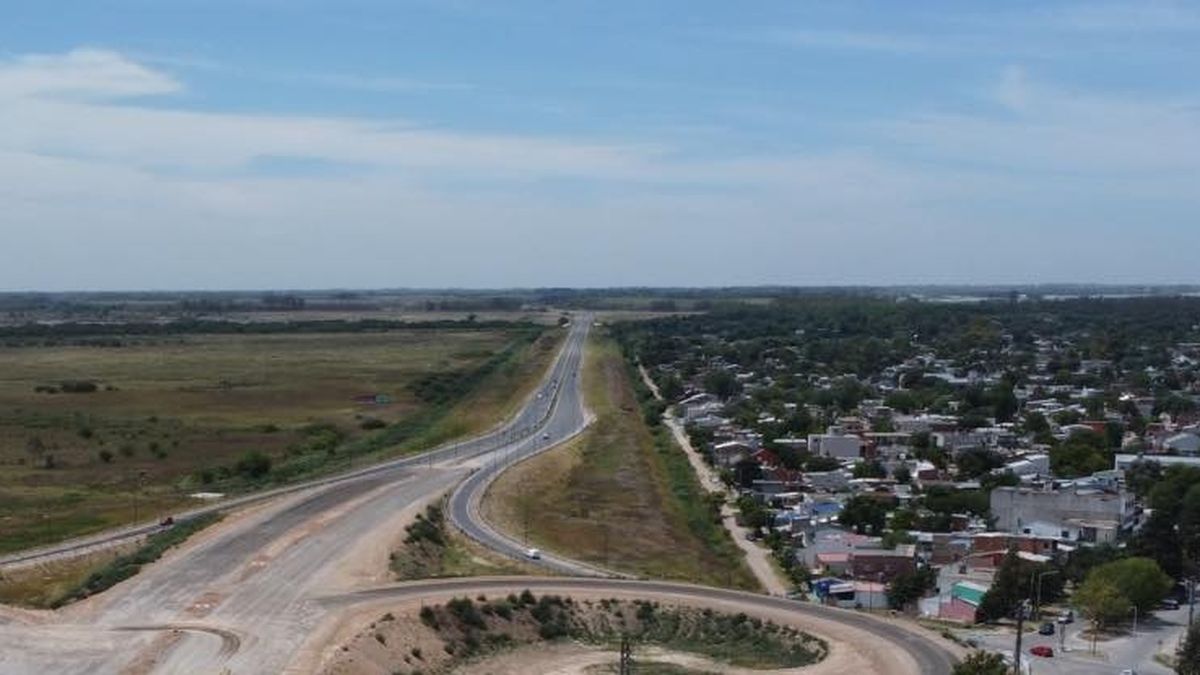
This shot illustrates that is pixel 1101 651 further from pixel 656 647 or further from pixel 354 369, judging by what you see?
Answer: pixel 354 369

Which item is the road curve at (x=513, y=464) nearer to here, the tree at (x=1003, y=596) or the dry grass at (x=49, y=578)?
the tree at (x=1003, y=596)

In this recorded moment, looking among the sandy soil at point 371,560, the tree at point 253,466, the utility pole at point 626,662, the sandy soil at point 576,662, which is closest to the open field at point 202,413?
→ the tree at point 253,466

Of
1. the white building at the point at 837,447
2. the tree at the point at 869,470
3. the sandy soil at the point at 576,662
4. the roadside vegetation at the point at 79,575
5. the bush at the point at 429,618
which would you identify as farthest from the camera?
the white building at the point at 837,447

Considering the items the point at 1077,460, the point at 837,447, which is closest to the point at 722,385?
the point at 837,447

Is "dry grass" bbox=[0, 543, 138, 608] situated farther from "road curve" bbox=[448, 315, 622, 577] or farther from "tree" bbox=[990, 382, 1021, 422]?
"tree" bbox=[990, 382, 1021, 422]

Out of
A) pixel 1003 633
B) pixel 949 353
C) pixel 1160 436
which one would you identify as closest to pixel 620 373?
pixel 949 353

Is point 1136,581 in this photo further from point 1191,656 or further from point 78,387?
point 78,387
